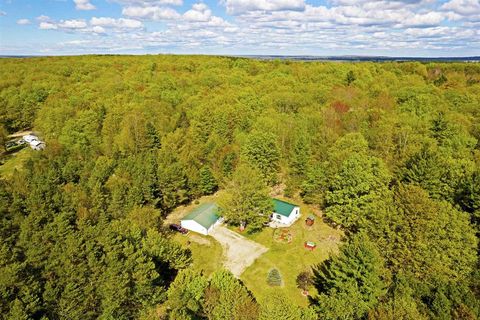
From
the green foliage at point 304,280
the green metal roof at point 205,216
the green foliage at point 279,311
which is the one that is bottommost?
the green foliage at point 304,280

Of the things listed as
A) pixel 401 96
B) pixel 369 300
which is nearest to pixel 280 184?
pixel 369 300

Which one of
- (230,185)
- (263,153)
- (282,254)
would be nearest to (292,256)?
(282,254)

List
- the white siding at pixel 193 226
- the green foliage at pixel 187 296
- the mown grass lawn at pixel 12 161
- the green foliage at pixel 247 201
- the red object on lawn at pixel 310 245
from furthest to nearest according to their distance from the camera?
the mown grass lawn at pixel 12 161, the white siding at pixel 193 226, the green foliage at pixel 247 201, the red object on lawn at pixel 310 245, the green foliage at pixel 187 296

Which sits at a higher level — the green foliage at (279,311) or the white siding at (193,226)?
the green foliage at (279,311)

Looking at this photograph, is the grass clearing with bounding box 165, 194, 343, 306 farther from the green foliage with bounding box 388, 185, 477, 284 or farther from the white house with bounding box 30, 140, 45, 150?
the white house with bounding box 30, 140, 45, 150

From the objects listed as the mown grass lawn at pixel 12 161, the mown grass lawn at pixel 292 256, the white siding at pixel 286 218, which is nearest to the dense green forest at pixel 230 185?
the mown grass lawn at pixel 292 256

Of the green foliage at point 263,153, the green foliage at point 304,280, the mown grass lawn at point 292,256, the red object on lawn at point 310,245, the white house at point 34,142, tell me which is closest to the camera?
the green foliage at point 304,280

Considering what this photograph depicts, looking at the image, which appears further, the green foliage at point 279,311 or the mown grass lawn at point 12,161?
the mown grass lawn at point 12,161

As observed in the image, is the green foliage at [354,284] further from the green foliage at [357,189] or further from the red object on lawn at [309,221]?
the red object on lawn at [309,221]
